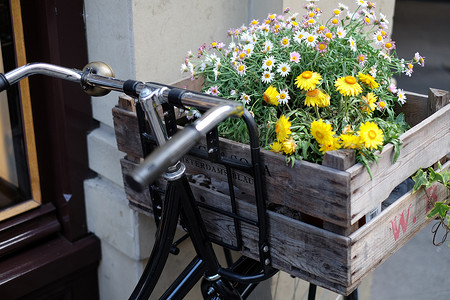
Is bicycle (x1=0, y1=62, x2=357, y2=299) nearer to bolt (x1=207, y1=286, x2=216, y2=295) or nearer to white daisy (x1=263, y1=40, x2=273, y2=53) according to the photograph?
bolt (x1=207, y1=286, x2=216, y2=295)

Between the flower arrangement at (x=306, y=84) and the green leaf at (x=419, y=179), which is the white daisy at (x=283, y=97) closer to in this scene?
the flower arrangement at (x=306, y=84)

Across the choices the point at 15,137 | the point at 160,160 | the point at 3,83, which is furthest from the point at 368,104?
the point at 15,137

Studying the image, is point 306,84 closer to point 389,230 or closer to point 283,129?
point 283,129

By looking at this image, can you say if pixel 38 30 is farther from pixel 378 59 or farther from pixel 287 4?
pixel 378 59

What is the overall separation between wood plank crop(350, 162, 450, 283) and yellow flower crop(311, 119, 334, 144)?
253mm

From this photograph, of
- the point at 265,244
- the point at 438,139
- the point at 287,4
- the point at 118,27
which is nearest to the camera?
the point at 265,244

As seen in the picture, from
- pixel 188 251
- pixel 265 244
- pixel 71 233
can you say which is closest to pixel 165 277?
pixel 188 251

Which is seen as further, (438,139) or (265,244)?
(438,139)

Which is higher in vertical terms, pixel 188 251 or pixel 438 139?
pixel 438 139

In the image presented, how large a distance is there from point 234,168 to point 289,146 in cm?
17

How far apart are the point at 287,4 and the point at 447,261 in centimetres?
255

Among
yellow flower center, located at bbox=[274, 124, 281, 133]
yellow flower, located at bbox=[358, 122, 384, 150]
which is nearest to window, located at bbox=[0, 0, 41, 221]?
yellow flower center, located at bbox=[274, 124, 281, 133]

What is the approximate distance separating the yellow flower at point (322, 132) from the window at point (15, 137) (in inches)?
48.5

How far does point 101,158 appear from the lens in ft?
7.93
